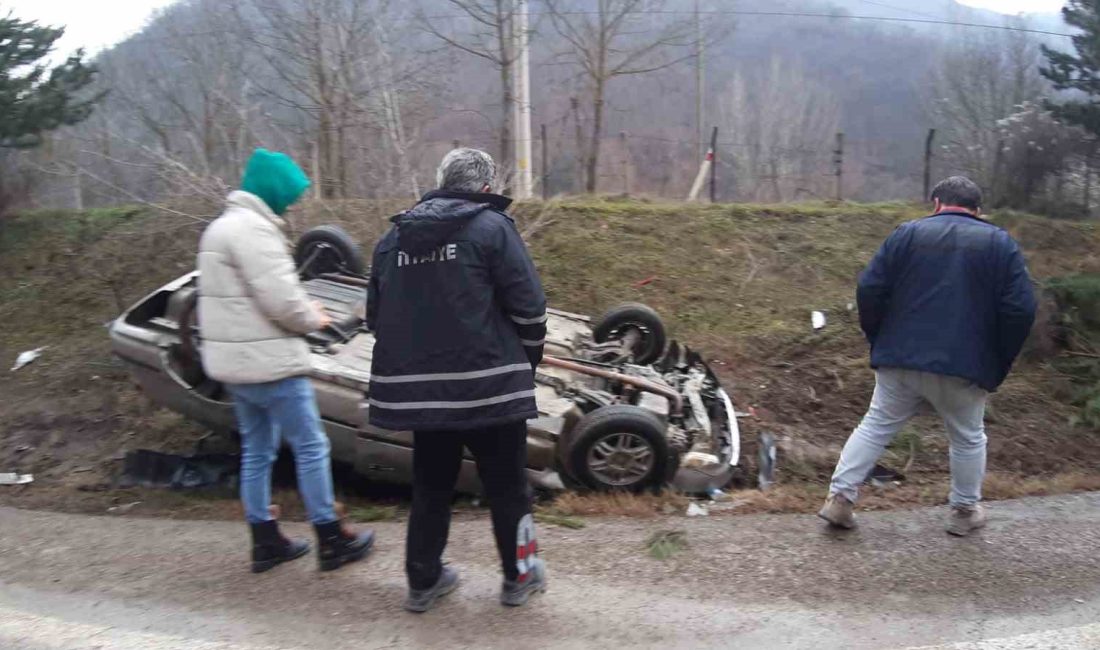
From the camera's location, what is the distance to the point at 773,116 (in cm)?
3975

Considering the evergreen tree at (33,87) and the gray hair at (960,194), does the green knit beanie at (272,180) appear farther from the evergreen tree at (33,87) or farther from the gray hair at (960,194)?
the evergreen tree at (33,87)

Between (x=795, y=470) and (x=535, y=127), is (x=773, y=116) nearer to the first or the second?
(x=535, y=127)

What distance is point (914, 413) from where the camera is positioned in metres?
4.43

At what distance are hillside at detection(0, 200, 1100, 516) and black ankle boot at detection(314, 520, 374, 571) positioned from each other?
7.63ft

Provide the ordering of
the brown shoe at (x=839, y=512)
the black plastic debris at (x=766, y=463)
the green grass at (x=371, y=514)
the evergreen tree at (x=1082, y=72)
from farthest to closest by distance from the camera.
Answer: the evergreen tree at (x=1082, y=72), the black plastic debris at (x=766, y=463), the green grass at (x=371, y=514), the brown shoe at (x=839, y=512)

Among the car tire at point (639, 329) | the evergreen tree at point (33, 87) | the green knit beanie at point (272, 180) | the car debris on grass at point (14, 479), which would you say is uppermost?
the evergreen tree at point (33, 87)

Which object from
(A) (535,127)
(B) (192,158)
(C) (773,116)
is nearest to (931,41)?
(C) (773,116)

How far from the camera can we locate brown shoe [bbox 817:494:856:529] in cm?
448

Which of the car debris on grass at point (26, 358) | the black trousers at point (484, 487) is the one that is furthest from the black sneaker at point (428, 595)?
the car debris on grass at point (26, 358)

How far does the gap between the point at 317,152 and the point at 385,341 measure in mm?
8169

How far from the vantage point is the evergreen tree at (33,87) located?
10.5 meters

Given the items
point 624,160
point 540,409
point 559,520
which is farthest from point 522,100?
point 559,520

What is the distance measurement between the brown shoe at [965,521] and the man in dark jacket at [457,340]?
2287mm

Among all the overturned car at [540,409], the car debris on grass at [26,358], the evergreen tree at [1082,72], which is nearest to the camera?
the overturned car at [540,409]
